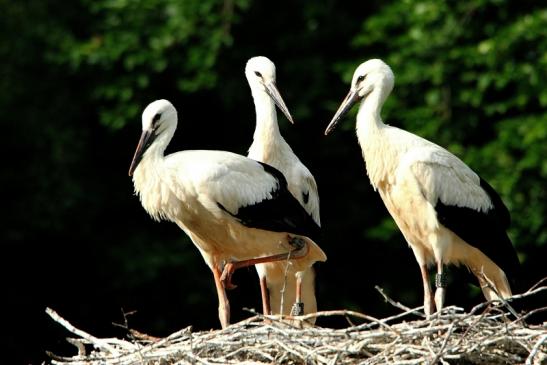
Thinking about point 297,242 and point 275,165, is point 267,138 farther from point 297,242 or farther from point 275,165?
Result: point 297,242

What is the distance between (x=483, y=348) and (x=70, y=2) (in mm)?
9519

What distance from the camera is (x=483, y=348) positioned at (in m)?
7.11

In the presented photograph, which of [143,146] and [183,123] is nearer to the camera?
[143,146]

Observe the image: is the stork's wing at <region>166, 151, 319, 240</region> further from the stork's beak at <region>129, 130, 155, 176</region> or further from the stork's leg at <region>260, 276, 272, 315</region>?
the stork's leg at <region>260, 276, 272, 315</region>

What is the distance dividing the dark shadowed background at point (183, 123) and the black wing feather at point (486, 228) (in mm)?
3688

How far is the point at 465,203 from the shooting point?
9141 millimetres

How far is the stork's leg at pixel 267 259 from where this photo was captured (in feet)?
29.4

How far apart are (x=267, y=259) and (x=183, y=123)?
706 cm

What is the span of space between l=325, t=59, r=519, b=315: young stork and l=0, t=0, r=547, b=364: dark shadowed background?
3.81 meters

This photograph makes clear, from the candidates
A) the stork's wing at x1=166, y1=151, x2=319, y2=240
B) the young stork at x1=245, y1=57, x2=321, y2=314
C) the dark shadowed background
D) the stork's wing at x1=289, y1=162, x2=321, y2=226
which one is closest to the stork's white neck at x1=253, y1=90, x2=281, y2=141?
the young stork at x1=245, y1=57, x2=321, y2=314

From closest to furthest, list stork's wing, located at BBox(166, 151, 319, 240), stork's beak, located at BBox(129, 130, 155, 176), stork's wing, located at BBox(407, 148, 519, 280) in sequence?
stork's wing, located at BBox(166, 151, 319, 240) → stork's beak, located at BBox(129, 130, 155, 176) → stork's wing, located at BBox(407, 148, 519, 280)

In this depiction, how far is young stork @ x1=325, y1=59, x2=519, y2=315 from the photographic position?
29.4 ft

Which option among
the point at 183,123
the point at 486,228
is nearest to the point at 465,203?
the point at 486,228

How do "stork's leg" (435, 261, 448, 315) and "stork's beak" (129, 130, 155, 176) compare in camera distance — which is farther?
"stork's leg" (435, 261, 448, 315)
